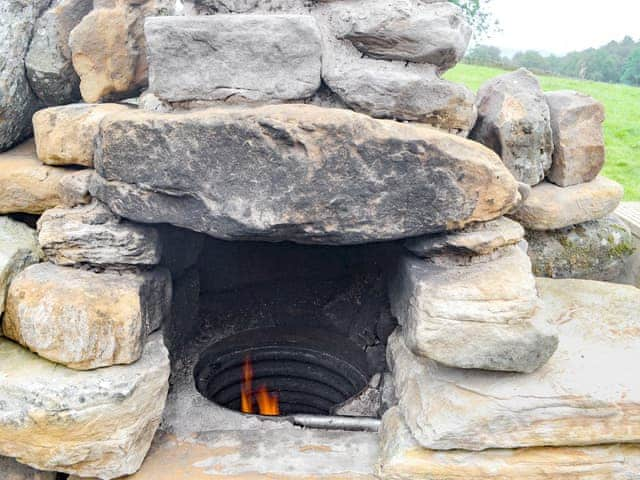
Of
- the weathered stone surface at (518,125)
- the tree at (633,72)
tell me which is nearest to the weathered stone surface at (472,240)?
the weathered stone surface at (518,125)

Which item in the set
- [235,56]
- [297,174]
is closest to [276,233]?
[297,174]

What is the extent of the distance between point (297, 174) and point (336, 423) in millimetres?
1081

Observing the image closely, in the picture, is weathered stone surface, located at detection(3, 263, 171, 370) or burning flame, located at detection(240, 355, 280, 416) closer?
weathered stone surface, located at detection(3, 263, 171, 370)

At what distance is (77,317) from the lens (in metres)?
1.87

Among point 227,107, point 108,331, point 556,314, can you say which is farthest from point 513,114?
point 108,331

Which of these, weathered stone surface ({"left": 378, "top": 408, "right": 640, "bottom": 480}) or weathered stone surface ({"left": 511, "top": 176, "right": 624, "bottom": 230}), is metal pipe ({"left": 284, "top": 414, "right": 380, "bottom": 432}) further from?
weathered stone surface ({"left": 511, "top": 176, "right": 624, "bottom": 230})

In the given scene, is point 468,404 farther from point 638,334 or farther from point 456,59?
point 456,59

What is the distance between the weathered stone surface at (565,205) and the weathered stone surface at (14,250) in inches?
77.0

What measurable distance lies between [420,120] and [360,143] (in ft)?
1.21

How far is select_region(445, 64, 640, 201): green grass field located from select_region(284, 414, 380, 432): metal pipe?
11.5 ft

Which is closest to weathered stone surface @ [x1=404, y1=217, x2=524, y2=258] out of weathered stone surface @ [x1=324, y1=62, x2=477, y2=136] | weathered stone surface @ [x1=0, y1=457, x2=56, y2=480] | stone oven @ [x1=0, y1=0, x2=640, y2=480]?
stone oven @ [x1=0, y1=0, x2=640, y2=480]

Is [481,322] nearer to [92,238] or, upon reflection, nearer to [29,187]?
[92,238]

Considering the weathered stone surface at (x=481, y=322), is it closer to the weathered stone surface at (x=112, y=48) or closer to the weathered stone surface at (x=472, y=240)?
the weathered stone surface at (x=472, y=240)

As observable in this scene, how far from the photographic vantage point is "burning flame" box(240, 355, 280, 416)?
3.02 m
